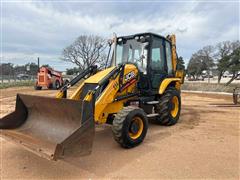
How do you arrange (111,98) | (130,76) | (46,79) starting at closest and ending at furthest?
(111,98), (130,76), (46,79)

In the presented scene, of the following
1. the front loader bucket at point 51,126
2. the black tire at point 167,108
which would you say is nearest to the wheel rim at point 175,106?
the black tire at point 167,108

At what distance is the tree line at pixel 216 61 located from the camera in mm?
26878

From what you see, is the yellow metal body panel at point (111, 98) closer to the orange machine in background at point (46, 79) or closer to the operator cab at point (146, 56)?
the operator cab at point (146, 56)

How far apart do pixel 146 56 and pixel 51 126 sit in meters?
2.79

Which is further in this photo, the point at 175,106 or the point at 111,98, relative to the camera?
the point at 175,106

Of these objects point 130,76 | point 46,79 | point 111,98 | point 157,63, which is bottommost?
point 111,98

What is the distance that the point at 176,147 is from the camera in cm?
444

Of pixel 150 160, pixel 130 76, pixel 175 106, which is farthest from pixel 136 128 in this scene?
pixel 175 106

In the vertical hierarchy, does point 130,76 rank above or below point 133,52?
below

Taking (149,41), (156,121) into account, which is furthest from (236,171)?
(149,41)

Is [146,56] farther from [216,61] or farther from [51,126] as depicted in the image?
[216,61]

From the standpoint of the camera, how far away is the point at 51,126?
427 centimetres

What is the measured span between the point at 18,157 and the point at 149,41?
3808mm

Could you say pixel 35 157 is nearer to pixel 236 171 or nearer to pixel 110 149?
pixel 110 149
